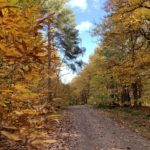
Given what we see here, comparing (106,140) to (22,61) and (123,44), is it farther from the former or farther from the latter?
(123,44)

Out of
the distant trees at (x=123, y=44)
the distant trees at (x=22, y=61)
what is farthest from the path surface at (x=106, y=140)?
the distant trees at (x=22, y=61)

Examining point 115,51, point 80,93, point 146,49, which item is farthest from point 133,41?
point 80,93

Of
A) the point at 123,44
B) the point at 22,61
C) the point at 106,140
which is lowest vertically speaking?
the point at 106,140

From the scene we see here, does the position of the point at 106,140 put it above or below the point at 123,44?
below

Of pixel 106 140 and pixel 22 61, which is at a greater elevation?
pixel 22 61

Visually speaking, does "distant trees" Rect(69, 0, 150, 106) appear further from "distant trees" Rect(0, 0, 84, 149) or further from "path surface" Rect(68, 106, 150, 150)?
"distant trees" Rect(0, 0, 84, 149)

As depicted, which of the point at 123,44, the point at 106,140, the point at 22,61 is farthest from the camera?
the point at 123,44

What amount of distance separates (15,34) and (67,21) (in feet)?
70.1

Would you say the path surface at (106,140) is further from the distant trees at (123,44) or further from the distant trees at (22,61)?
the distant trees at (22,61)

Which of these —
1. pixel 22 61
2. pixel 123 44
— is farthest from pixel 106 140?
pixel 123 44

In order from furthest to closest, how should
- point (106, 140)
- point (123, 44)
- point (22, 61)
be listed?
point (123, 44) → point (106, 140) → point (22, 61)

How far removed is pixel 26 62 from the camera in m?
1.76

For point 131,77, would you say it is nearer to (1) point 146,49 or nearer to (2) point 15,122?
(1) point 146,49

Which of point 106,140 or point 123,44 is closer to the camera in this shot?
point 106,140
